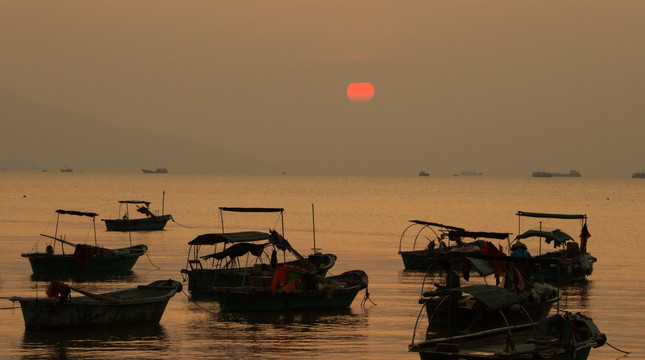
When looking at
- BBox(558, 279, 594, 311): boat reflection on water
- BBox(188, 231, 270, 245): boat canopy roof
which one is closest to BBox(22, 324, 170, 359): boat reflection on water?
BBox(188, 231, 270, 245): boat canopy roof

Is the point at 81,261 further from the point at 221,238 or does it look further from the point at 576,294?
the point at 576,294

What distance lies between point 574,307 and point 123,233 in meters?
44.5

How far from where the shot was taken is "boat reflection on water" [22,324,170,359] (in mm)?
23797

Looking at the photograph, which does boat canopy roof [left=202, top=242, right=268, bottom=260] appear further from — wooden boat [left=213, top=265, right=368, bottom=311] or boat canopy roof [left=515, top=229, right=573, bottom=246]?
boat canopy roof [left=515, top=229, right=573, bottom=246]

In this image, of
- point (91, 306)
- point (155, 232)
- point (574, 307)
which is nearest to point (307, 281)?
point (91, 306)

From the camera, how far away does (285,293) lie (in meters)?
30.4

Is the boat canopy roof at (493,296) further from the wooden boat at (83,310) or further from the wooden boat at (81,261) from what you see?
the wooden boat at (81,261)

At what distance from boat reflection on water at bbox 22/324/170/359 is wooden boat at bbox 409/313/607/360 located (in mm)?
8030

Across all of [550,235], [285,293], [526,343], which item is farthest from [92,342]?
[550,235]

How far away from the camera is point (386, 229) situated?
8175cm

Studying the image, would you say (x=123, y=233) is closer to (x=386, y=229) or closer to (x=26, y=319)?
(x=386, y=229)

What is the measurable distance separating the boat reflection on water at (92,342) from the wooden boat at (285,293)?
3698 mm

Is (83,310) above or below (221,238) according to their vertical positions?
below

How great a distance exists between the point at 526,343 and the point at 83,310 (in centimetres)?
1240
